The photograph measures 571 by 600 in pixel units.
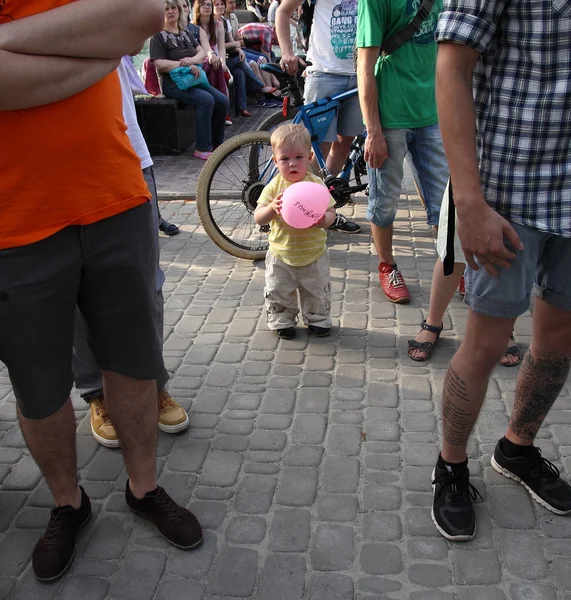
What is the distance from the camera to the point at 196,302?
14.8 feet

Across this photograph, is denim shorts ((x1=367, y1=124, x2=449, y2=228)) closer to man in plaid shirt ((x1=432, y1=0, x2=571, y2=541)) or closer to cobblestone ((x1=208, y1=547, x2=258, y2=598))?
man in plaid shirt ((x1=432, y1=0, x2=571, y2=541))

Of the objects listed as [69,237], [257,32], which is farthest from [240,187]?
[257,32]

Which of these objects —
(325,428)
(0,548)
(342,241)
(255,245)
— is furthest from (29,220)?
(342,241)

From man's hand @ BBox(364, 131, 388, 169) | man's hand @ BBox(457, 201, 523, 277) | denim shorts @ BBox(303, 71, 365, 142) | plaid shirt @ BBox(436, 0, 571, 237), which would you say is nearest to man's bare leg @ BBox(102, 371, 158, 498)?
man's hand @ BBox(457, 201, 523, 277)

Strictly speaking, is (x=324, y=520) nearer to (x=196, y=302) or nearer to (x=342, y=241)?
(x=196, y=302)

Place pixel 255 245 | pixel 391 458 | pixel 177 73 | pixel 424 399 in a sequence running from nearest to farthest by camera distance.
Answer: pixel 391 458 < pixel 424 399 < pixel 255 245 < pixel 177 73

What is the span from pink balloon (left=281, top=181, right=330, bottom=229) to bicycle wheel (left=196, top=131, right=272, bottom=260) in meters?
1.21

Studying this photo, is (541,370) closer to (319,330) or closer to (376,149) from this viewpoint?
(319,330)

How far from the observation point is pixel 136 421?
2389 mm

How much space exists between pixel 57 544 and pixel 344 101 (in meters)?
3.94

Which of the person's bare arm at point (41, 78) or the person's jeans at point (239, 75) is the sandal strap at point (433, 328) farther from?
the person's jeans at point (239, 75)

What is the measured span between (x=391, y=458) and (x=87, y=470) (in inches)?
48.8

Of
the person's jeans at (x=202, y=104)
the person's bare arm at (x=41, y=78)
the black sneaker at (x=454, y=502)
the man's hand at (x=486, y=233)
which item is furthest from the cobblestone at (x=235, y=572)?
the person's jeans at (x=202, y=104)

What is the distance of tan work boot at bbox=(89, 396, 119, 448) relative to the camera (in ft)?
9.85
